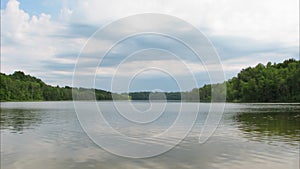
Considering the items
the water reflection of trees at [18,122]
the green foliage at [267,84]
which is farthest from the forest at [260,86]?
the water reflection of trees at [18,122]

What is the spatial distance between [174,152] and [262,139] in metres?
8.90

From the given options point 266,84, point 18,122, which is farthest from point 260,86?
point 18,122

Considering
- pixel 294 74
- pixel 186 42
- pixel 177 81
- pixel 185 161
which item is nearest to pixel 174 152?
pixel 185 161

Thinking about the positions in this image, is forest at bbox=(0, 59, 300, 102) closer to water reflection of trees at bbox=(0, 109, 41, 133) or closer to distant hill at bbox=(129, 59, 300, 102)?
distant hill at bbox=(129, 59, 300, 102)

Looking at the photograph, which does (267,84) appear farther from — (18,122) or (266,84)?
(18,122)

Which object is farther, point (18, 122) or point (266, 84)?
point (266, 84)

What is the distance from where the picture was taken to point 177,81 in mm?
22094

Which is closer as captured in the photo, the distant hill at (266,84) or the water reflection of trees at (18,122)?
the water reflection of trees at (18,122)

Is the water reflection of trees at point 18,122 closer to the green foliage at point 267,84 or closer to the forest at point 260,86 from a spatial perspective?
the forest at point 260,86

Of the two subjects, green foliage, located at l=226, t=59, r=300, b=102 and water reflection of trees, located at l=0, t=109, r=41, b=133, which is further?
green foliage, located at l=226, t=59, r=300, b=102

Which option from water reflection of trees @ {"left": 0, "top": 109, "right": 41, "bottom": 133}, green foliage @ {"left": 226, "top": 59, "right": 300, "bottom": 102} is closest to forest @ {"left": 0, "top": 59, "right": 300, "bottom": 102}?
green foliage @ {"left": 226, "top": 59, "right": 300, "bottom": 102}

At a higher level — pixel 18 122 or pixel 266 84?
pixel 266 84

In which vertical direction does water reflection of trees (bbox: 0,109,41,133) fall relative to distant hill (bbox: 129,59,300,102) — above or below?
below

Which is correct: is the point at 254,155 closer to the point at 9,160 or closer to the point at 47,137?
the point at 9,160
